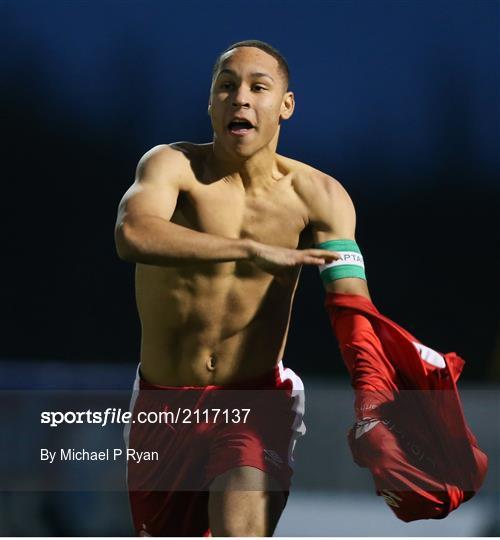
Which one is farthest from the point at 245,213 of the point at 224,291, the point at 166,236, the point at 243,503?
the point at 243,503

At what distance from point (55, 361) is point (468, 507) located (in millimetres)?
1963

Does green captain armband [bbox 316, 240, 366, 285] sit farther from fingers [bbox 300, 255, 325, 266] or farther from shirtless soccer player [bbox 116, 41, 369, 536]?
fingers [bbox 300, 255, 325, 266]

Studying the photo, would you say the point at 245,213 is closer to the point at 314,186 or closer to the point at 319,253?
the point at 314,186

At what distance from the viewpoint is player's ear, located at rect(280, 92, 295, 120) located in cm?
382

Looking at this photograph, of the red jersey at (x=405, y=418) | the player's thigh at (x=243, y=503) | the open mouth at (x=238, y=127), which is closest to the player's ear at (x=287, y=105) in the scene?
the open mouth at (x=238, y=127)

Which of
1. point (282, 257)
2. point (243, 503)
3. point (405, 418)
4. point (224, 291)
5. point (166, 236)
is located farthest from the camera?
point (224, 291)

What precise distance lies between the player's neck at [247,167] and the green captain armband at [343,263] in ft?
0.87

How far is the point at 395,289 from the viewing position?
6164 mm

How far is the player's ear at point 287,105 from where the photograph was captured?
150 inches

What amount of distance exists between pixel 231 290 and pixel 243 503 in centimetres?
63

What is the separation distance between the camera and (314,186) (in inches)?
151

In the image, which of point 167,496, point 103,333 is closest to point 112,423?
point 167,496

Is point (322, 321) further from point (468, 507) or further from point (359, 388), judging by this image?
point (359, 388)

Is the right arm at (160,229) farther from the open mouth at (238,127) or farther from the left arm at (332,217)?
the left arm at (332,217)
